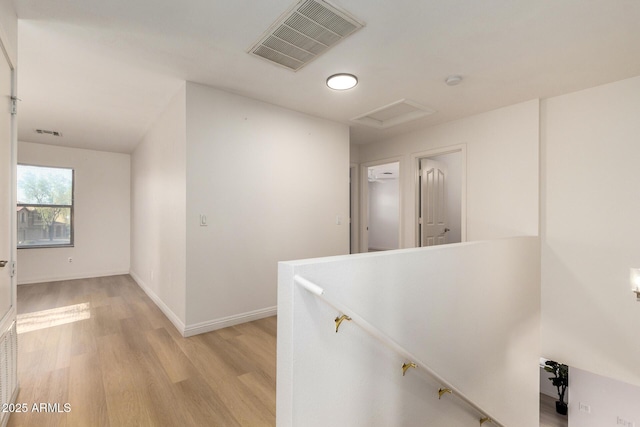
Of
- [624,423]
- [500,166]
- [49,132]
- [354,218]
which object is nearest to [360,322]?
[500,166]

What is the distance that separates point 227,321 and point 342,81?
288 cm

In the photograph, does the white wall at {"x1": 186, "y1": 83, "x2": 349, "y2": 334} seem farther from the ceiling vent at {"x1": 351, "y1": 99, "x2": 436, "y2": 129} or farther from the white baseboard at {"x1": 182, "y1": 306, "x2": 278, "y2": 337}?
the ceiling vent at {"x1": 351, "y1": 99, "x2": 436, "y2": 129}

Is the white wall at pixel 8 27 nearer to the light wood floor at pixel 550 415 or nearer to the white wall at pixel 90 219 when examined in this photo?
the white wall at pixel 90 219

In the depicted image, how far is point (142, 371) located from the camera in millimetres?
2299

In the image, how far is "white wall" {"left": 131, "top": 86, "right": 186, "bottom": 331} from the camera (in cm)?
307

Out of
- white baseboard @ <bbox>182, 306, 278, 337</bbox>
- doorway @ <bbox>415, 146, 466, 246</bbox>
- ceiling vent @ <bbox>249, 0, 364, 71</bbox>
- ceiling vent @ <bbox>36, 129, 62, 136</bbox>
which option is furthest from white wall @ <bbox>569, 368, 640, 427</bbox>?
ceiling vent @ <bbox>36, 129, 62, 136</bbox>

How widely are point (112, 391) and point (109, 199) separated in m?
5.20

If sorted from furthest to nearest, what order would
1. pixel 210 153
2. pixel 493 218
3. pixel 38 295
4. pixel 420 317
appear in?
pixel 38 295, pixel 493 218, pixel 210 153, pixel 420 317

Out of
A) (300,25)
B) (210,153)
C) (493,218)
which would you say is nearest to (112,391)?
(210,153)

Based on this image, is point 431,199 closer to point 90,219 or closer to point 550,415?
point 550,415

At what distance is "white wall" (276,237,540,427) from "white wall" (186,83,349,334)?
2.01 metres

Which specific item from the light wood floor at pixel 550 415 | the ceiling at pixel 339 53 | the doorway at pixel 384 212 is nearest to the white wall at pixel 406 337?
the ceiling at pixel 339 53

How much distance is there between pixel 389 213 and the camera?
9766 mm

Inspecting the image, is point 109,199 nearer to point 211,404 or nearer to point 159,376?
point 159,376
